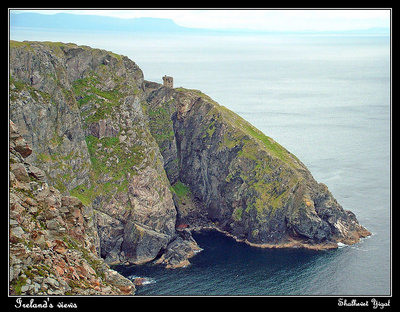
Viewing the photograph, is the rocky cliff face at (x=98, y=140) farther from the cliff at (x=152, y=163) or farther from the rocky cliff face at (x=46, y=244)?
the rocky cliff face at (x=46, y=244)

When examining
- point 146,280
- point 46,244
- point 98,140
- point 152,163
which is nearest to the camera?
point 46,244

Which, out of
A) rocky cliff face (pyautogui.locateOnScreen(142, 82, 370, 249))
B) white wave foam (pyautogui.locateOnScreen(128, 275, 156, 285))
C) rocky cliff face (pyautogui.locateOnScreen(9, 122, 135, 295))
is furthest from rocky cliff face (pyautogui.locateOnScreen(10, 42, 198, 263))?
rocky cliff face (pyautogui.locateOnScreen(9, 122, 135, 295))

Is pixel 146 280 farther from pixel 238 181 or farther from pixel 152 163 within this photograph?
pixel 238 181

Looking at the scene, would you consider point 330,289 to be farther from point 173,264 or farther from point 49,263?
point 49,263

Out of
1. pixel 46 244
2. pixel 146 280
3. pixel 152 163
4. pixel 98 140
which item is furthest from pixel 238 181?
pixel 46 244

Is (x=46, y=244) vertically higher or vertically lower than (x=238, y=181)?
lower

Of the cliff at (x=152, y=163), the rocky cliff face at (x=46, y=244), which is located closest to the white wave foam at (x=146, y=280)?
the cliff at (x=152, y=163)

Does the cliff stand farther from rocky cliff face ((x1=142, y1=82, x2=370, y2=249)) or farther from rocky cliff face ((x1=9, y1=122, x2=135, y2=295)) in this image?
rocky cliff face ((x1=9, y1=122, x2=135, y2=295))
